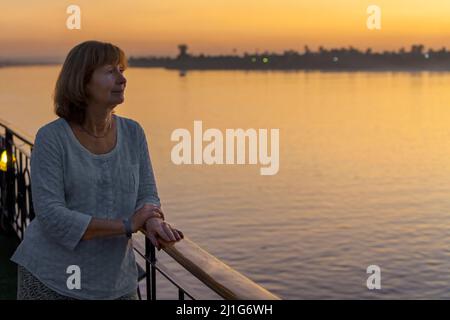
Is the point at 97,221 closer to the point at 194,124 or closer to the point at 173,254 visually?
the point at 173,254

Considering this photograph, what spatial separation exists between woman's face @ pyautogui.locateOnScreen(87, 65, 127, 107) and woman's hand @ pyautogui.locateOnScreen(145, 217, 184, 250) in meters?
0.42

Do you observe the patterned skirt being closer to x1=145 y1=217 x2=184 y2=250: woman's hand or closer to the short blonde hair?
x1=145 y1=217 x2=184 y2=250: woman's hand

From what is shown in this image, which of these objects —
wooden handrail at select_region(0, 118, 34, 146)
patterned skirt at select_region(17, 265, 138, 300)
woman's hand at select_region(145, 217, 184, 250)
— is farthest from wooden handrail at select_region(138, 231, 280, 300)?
wooden handrail at select_region(0, 118, 34, 146)

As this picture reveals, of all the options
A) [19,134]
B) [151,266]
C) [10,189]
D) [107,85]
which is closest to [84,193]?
[107,85]

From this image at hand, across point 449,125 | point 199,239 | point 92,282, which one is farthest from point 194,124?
point 92,282

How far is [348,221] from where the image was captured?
88.5 feet

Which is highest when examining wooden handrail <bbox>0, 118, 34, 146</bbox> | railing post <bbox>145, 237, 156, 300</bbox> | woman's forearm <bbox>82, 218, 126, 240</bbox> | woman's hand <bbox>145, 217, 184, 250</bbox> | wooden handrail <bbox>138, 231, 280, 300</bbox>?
wooden handrail <bbox>0, 118, 34, 146</bbox>

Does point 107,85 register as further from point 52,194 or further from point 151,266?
point 151,266

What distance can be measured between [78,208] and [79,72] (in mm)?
421

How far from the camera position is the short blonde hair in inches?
88.7

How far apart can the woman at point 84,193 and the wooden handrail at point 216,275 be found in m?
0.13

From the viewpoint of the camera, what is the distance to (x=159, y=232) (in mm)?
2424

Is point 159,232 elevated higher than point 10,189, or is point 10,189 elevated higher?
point 159,232
